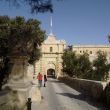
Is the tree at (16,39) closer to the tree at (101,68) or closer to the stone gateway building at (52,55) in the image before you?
the tree at (101,68)

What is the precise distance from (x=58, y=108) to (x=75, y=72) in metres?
40.3

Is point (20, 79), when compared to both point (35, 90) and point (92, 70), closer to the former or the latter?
point (35, 90)

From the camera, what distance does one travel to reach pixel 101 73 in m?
44.2

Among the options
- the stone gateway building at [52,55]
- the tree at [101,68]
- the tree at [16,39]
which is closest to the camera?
the tree at [16,39]

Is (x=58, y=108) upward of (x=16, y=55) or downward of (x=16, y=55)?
downward

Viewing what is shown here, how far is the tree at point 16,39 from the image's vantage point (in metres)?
12.4

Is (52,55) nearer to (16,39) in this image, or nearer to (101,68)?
(101,68)

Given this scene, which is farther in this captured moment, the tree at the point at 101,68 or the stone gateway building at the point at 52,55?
the stone gateway building at the point at 52,55

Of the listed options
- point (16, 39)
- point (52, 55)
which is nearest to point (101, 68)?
point (16, 39)

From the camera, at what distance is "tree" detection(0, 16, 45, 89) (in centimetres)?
1236

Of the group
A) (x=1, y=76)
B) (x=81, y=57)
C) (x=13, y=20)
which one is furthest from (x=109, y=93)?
(x=81, y=57)

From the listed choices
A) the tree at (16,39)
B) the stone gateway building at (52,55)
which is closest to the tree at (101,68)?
the tree at (16,39)

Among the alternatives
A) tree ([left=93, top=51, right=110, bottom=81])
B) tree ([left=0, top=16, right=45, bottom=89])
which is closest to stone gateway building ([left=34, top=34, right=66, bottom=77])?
tree ([left=93, top=51, right=110, bottom=81])

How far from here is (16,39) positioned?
12.7 metres
